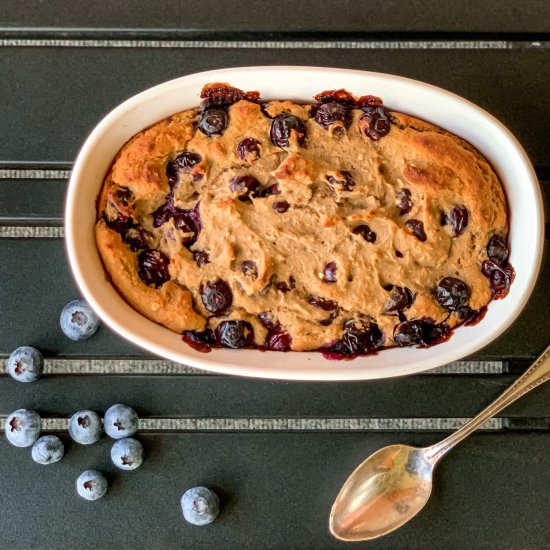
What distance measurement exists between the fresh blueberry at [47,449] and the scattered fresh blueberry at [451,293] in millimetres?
1142

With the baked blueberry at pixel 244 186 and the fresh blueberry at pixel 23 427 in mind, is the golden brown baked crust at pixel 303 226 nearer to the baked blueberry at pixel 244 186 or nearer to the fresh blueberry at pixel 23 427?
the baked blueberry at pixel 244 186

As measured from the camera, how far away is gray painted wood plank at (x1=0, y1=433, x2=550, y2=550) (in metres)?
1.88

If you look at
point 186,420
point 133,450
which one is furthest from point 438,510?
point 133,450

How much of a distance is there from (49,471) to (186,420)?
1.42 feet

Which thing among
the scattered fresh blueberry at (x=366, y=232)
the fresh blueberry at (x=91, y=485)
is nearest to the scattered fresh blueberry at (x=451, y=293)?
the scattered fresh blueberry at (x=366, y=232)

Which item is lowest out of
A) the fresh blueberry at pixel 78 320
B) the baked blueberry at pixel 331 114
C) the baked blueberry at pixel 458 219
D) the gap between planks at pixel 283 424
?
the gap between planks at pixel 283 424

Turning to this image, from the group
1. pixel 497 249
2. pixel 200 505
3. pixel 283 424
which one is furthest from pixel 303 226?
pixel 200 505

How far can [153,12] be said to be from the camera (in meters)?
1.91

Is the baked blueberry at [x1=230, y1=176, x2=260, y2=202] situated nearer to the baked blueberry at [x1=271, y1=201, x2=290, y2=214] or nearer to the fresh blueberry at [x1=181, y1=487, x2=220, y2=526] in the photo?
the baked blueberry at [x1=271, y1=201, x2=290, y2=214]

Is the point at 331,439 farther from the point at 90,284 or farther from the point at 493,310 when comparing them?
the point at 90,284

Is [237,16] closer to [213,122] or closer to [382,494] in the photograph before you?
[213,122]

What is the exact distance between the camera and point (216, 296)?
5.16 feet

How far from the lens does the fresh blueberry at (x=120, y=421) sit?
1817 millimetres

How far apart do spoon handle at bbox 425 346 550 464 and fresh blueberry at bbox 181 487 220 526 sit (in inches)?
24.9
